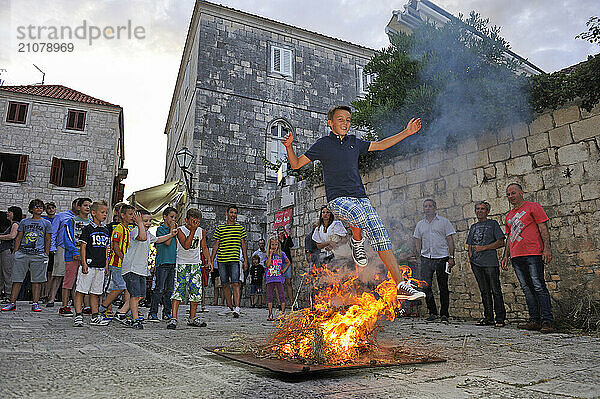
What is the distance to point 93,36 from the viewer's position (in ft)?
30.3

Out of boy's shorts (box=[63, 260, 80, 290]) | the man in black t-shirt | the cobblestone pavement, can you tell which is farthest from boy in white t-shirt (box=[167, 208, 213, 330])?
the man in black t-shirt

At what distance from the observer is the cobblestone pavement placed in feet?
7.06

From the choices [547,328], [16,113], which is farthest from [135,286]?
[16,113]

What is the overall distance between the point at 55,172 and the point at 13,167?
1.97 m

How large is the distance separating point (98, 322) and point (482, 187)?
6.74 meters

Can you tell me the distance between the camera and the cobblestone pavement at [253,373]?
2.15 meters

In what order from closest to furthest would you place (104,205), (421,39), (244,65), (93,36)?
1. (104,205)
2. (421,39)
3. (93,36)
4. (244,65)

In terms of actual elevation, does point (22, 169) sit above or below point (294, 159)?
above

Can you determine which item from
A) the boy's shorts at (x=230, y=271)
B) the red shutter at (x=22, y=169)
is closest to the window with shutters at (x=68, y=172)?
the red shutter at (x=22, y=169)

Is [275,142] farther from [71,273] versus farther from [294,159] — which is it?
[294,159]

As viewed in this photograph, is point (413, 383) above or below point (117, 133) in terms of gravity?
below

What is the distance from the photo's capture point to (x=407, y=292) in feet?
11.7

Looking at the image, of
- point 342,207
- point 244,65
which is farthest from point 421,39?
point 244,65

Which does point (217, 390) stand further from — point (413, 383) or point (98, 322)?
point (98, 322)
